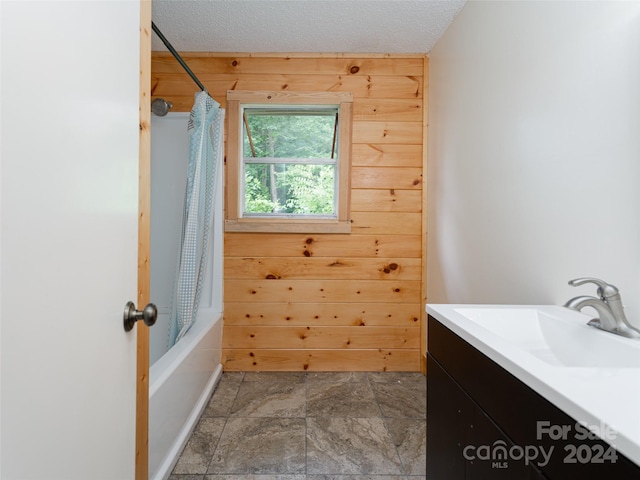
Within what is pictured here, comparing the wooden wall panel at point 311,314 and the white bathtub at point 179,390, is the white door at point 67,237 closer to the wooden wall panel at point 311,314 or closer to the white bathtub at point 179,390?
the white bathtub at point 179,390

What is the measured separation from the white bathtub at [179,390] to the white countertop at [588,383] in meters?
1.21

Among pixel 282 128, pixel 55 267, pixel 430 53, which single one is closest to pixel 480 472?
pixel 55 267

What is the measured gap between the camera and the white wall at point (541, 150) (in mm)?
901

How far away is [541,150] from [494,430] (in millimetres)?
1031

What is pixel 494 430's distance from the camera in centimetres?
71

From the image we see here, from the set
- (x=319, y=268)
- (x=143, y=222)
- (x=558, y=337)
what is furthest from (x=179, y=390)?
(x=558, y=337)

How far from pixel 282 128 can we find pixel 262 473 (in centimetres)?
219

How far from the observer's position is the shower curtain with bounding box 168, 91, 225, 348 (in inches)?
71.7

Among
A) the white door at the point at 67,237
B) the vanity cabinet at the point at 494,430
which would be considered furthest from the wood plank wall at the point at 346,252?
the white door at the point at 67,237

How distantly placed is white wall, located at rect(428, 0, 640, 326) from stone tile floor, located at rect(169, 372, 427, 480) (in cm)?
80

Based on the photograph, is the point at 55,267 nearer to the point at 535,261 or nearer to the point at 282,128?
the point at 535,261

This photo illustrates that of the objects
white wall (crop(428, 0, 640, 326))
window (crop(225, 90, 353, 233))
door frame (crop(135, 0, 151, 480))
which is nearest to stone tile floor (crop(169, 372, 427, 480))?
door frame (crop(135, 0, 151, 480))

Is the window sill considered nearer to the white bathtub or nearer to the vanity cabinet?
the white bathtub

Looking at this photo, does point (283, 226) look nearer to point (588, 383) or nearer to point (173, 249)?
point (173, 249)
